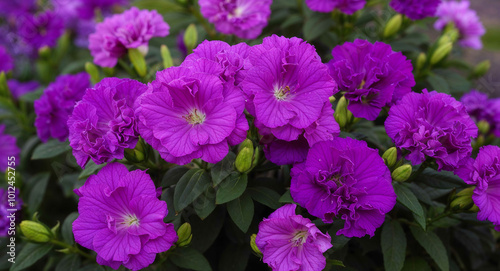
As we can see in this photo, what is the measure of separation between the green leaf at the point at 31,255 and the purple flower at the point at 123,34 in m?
0.58

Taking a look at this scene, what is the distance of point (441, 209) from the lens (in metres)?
1.31

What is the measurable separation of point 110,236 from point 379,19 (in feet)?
4.71

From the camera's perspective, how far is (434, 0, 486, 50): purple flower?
1.95m

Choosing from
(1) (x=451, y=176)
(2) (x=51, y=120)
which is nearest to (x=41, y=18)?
(2) (x=51, y=120)

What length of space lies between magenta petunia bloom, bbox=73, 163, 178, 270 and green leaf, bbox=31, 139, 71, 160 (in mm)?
504

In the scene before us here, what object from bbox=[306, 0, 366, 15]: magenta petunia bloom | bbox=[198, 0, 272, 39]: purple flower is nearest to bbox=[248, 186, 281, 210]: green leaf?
bbox=[198, 0, 272, 39]: purple flower

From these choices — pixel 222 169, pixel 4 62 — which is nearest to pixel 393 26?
pixel 222 169

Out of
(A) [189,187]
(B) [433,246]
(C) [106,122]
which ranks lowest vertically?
(B) [433,246]

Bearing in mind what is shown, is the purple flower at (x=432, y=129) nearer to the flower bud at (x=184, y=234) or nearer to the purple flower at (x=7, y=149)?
the flower bud at (x=184, y=234)

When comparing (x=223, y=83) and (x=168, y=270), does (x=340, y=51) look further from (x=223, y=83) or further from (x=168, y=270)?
(x=168, y=270)

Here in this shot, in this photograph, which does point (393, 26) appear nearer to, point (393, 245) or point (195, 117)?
point (393, 245)

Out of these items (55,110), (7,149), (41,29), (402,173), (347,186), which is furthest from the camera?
(41,29)

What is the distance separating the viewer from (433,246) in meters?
1.21

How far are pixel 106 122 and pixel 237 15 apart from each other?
0.64 meters
